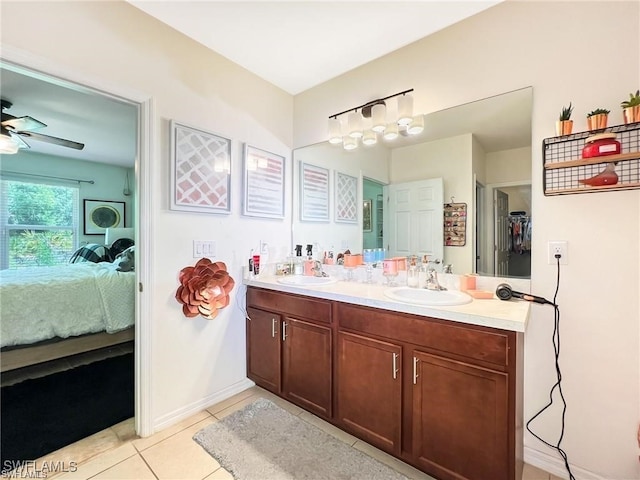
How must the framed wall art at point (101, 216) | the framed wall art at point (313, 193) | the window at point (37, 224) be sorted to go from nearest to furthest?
1. the framed wall art at point (313, 193)
2. the window at point (37, 224)
3. the framed wall art at point (101, 216)

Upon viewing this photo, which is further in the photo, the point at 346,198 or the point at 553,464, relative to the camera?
the point at 346,198

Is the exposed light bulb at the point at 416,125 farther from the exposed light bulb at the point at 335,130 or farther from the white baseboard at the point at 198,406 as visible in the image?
the white baseboard at the point at 198,406

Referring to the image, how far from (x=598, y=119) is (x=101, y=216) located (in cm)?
630

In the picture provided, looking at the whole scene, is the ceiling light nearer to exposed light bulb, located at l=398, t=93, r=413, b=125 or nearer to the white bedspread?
the white bedspread

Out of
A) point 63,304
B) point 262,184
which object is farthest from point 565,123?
point 63,304

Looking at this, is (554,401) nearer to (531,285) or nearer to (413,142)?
(531,285)

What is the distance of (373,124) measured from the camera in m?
2.02

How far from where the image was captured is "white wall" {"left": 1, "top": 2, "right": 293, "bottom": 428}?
1437mm

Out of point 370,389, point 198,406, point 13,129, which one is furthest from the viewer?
point 13,129

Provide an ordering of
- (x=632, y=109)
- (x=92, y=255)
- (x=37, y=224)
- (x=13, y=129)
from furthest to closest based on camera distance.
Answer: (x=37, y=224), (x=92, y=255), (x=13, y=129), (x=632, y=109)

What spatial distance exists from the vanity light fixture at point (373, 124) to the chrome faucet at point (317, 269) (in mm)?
962

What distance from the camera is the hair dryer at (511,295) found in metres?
1.45

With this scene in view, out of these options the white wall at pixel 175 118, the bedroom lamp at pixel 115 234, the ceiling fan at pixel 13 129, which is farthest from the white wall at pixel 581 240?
the bedroom lamp at pixel 115 234

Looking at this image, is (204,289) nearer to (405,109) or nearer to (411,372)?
(411,372)
